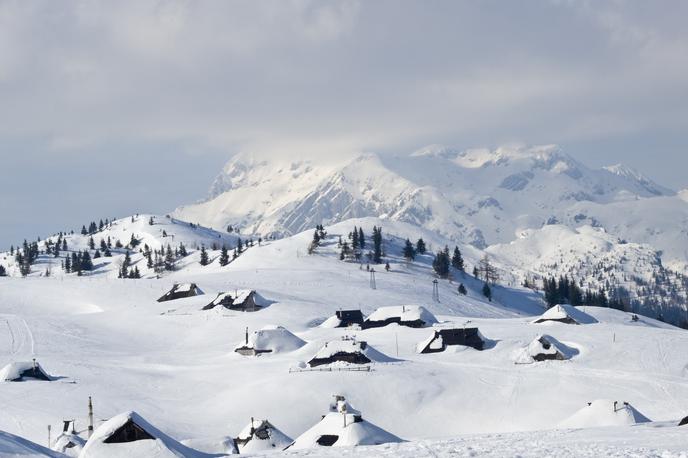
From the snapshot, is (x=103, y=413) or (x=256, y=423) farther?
(x=103, y=413)

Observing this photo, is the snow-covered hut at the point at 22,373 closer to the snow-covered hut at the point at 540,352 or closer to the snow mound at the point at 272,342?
the snow mound at the point at 272,342

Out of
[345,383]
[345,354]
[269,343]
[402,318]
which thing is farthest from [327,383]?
[402,318]

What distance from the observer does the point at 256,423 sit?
69.2 metres

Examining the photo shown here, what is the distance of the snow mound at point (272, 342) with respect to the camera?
360 feet

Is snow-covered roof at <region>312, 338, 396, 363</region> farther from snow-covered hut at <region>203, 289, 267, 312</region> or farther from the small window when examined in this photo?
snow-covered hut at <region>203, 289, 267, 312</region>

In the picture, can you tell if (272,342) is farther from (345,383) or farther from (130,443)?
(130,443)

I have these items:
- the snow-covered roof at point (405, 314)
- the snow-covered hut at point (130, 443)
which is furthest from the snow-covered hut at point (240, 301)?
the snow-covered hut at point (130, 443)

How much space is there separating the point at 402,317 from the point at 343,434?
2911 inches

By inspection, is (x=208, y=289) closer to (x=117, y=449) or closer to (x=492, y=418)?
(x=492, y=418)

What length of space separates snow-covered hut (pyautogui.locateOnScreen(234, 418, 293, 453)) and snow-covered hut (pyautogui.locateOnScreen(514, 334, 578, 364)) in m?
39.8

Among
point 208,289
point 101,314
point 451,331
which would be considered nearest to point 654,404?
point 451,331

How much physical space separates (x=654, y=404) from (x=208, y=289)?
9764 cm

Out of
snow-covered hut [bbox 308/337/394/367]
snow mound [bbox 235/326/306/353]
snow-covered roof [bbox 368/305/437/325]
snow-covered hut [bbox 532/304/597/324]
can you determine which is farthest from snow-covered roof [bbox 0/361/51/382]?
snow-covered hut [bbox 532/304/597/324]

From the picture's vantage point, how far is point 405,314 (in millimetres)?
134500
